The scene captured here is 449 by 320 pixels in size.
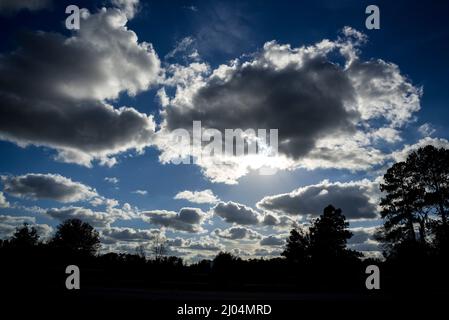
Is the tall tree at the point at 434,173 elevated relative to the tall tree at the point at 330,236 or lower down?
elevated

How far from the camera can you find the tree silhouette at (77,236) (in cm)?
7119

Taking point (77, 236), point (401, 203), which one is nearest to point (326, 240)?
point (401, 203)

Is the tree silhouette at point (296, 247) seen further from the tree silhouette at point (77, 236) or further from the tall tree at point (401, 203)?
the tree silhouette at point (77, 236)

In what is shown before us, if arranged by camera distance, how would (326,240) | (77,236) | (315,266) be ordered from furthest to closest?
(77,236), (326,240), (315,266)

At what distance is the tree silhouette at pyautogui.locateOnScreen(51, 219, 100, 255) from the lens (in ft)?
234

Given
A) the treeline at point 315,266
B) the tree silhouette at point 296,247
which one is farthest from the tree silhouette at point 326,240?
the treeline at point 315,266

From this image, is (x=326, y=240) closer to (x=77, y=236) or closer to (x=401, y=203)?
(x=401, y=203)

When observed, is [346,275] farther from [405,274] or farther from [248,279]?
[248,279]

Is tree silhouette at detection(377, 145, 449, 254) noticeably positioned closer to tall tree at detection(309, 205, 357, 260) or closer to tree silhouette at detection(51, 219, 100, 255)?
tall tree at detection(309, 205, 357, 260)

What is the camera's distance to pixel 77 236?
72.7 metres

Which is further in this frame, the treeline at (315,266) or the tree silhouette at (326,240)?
the tree silhouette at (326,240)

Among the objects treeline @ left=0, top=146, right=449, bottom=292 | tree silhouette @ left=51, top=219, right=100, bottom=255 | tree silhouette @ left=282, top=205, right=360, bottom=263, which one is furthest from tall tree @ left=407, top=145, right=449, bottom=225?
tree silhouette @ left=51, top=219, right=100, bottom=255
